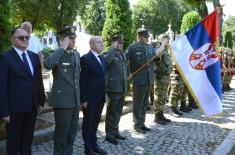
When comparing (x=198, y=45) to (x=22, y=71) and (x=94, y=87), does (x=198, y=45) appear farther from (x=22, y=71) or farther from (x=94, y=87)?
(x=22, y=71)

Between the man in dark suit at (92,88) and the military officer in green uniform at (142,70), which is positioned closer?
the man in dark suit at (92,88)

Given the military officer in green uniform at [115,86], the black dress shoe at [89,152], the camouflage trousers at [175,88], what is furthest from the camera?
the camouflage trousers at [175,88]

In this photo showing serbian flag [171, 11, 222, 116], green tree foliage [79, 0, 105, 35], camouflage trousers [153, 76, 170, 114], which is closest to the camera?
serbian flag [171, 11, 222, 116]

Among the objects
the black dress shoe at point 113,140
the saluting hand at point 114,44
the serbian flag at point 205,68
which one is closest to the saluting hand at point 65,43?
the saluting hand at point 114,44

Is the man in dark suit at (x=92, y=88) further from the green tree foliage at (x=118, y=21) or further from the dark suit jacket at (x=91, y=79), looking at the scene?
the green tree foliage at (x=118, y=21)

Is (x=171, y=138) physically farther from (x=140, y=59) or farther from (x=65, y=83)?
(x=65, y=83)

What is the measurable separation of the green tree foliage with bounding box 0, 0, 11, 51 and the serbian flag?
309 centimetres

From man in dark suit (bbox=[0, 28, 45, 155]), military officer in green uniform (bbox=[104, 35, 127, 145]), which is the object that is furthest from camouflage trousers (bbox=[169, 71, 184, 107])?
man in dark suit (bbox=[0, 28, 45, 155])

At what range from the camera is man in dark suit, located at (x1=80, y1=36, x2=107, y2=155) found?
5.48 m

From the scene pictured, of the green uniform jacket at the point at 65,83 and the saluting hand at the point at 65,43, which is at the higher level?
the saluting hand at the point at 65,43

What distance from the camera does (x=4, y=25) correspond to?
6117mm

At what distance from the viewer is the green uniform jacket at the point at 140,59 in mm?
7199

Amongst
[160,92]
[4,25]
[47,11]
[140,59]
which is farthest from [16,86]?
[47,11]

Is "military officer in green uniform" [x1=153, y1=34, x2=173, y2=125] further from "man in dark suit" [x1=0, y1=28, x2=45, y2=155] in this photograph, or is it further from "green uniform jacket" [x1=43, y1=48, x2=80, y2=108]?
"man in dark suit" [x1=0, y1=28, x2=45, y2=155]
